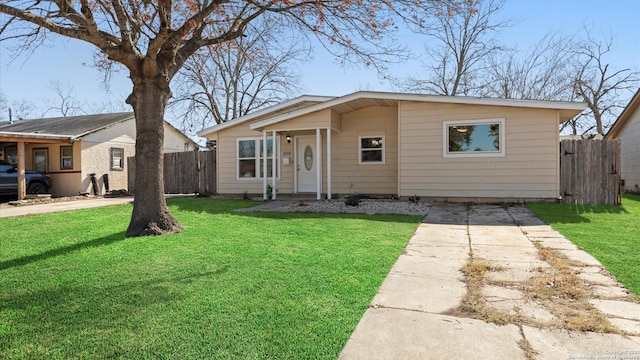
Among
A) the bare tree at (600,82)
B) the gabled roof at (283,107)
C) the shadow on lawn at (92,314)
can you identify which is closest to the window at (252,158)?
the gabled roof at (283,107)

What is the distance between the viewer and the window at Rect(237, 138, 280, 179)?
1273 centimetres

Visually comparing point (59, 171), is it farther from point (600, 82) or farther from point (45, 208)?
point (600, 82)

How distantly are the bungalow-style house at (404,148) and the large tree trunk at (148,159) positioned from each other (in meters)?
5.52

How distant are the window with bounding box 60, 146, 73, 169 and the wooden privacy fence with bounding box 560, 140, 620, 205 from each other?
60.2 ft

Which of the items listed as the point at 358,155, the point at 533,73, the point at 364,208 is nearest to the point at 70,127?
the point at 358,155

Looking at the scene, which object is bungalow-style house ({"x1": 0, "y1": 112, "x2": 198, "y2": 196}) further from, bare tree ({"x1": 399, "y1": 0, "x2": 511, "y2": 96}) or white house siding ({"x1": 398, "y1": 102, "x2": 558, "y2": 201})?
bare tree ({"x1": 399, "y1": 0, "x2": 511, "y2": 96})

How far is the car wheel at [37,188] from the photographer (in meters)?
14.4

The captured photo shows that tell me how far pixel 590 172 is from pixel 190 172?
1327cm

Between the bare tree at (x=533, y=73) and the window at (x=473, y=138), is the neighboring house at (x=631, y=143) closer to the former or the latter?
the window at (x=473, y=138)

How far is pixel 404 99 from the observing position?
9945mm

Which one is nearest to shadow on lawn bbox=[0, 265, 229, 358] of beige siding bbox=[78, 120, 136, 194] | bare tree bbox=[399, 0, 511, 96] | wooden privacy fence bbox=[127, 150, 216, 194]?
wooden privacy fence bbox=[127, 150, 216, 194]

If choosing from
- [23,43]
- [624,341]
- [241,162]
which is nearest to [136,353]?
[624,341]

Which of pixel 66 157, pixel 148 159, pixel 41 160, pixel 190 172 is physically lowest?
pixel 190 172

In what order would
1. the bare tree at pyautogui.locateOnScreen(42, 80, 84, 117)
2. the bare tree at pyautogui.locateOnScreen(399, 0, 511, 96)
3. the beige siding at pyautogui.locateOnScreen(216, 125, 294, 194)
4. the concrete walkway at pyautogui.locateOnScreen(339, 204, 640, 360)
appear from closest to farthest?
1. the concrete walkway at pyautogui.locateOnScreen(339, 204, 640, 360)
2. the beige siding at pyautogui.locateOnScreen(216, 125, 294, 194)
3. the bare tree at pyautogui.locateOnScreen(399, 0, 511, 96)
4. the bare tree at pyautogui.locateOnScreen(42, 80, 84, 117)
